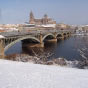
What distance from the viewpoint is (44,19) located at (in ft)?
563

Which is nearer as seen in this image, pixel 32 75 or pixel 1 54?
pixel 32 75

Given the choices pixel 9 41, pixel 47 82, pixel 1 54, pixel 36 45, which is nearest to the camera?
pixel 47 82

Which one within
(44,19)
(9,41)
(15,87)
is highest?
(44,19)

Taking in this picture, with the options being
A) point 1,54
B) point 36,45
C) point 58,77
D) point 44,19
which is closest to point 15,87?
point 58,77

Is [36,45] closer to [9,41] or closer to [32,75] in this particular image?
[9,41]

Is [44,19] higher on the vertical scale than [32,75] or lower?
higher

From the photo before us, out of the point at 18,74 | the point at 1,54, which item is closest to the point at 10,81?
the point at 18,74

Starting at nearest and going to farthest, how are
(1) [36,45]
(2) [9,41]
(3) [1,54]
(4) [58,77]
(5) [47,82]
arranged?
(5) [47,82], (4) [58,77], (3) [1,54], (2) [9,41], (1) [36,45]

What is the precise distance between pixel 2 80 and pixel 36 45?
38.0 m

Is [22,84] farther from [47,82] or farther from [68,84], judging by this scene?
[68,84]

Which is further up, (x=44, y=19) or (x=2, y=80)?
(x=44, y=19)

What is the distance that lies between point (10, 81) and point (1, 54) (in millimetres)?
16372

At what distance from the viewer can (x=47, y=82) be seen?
24.8 feet

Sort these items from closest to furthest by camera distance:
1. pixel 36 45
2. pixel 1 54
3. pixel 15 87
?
1. pixel 15 87
2. pixel 1 54
3. pixel 36 45
